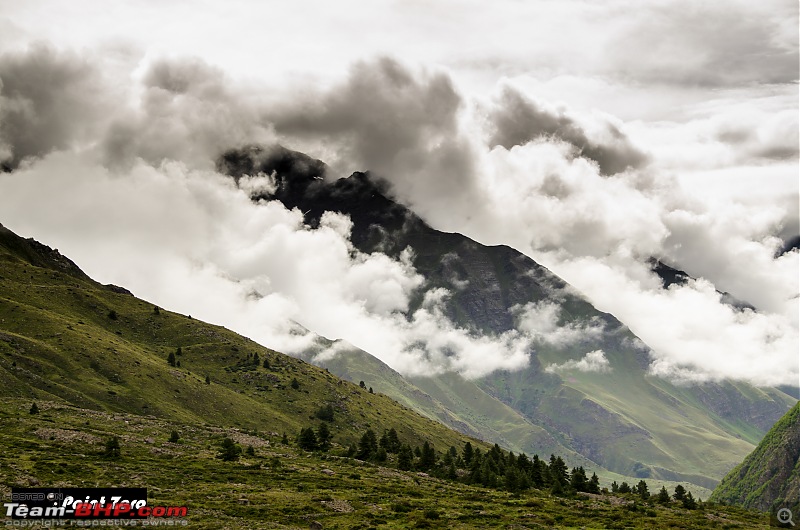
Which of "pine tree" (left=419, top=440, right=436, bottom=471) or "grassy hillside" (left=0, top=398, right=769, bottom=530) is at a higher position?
"pine tree" (left=419, top=440, right=436, bottom=471)

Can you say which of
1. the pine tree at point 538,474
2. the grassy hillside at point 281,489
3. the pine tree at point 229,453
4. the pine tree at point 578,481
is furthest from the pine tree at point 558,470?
the pine tree at point 229,453

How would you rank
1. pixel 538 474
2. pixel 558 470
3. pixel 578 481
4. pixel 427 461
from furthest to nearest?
pixel 558 470, pixel 427 461, pixel 538 474, pixel 578 481

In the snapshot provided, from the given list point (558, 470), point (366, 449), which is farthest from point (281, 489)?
point (558, 470)

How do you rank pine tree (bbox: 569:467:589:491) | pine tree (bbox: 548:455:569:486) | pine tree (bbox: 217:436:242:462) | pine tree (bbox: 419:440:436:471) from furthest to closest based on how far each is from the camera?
pine tree (bbox: 419:440:436:471) < pine tree (bbox: 548:455:569:486) < pine tree (bbox: 569:467:589:491) < pine tree (bbox: 217:436:242:462)

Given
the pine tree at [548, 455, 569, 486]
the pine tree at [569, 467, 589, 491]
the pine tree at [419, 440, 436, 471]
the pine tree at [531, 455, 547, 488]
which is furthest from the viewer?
the pine tree at [419, 440, 436, 471]

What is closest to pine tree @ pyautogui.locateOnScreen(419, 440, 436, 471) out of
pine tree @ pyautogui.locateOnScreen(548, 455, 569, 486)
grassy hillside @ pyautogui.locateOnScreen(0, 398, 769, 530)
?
grassy hillside @ pyautogui.locateOnScreen(0, 398, 769, 530)

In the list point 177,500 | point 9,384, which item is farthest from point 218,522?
point 9,384

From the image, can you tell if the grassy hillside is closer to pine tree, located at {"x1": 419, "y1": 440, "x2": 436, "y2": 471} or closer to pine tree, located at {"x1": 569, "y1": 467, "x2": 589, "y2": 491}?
pine tree, located at {"x1": 419, "y1": 440, "x2": 436, "y2": 471}

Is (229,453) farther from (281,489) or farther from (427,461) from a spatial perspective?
(427,461)

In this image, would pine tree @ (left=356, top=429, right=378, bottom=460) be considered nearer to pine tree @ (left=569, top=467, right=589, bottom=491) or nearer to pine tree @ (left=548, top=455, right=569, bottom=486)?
pine tree @ (left=548, top=455, right=569, bottom=486)

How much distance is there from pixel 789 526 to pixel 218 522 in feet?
209

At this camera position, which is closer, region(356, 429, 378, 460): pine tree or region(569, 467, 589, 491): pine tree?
region(569, 467, 589, 491): pine tree

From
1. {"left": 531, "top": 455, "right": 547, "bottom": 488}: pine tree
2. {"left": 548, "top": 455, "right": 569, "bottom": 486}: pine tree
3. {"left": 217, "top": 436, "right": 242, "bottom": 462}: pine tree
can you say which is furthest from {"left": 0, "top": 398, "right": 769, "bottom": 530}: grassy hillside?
{"left": 548, "top": 455, "right": 569, "bottom": 486}: pine tree

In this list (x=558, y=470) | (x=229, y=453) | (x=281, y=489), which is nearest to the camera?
(x=281, y=489)
